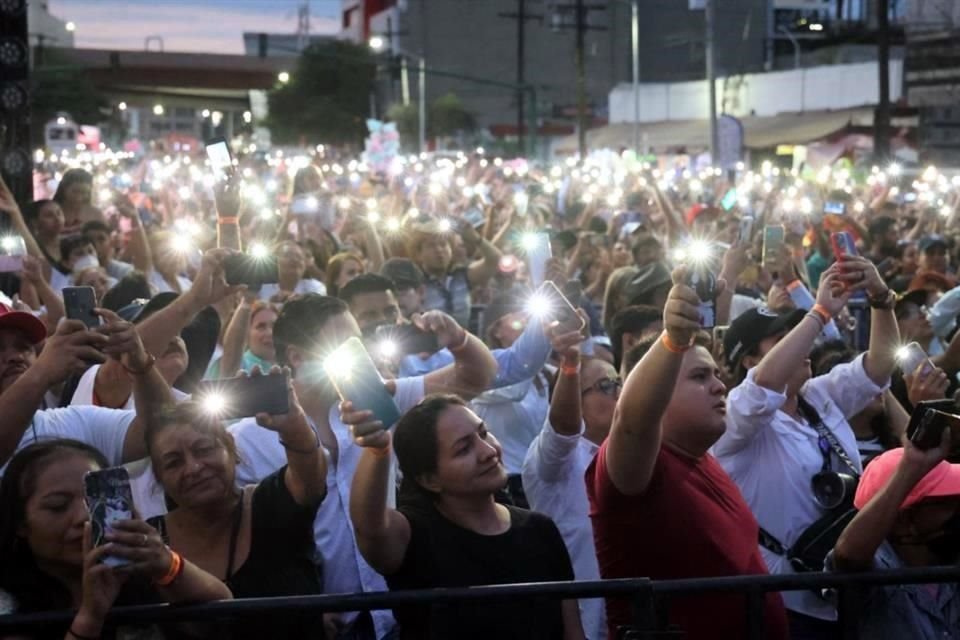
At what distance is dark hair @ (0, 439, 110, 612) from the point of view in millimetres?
3545

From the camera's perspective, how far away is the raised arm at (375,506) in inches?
135

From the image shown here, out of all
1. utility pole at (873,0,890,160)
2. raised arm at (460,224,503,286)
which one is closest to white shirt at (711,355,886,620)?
raised arm at (460,224,503,286)

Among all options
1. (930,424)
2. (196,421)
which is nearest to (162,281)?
(196,421)

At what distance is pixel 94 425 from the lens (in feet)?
15.0

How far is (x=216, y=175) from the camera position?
6.15 meters

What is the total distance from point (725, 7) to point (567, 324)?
54469 mm

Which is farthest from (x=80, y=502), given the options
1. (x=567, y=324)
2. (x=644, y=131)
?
(x=644, y=131)

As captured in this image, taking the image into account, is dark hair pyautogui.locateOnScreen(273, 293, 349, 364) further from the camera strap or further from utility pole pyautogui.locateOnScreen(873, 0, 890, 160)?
utility pole pyautogui.locateOnScreen(873, 0, 890, 160)

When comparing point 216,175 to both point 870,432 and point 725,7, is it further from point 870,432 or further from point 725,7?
point 725,7

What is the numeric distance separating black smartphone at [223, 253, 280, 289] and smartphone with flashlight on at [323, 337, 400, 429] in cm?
198

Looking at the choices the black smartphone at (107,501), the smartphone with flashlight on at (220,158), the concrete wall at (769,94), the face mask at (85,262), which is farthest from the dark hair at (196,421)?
the concrete wall at (769,94)

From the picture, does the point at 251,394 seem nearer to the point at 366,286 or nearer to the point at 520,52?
the point at 366,286

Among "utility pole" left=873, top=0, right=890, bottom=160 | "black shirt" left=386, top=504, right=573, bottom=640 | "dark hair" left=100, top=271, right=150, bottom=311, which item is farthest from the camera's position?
"utility pole" left=873, top=0, right=890, bottom=160

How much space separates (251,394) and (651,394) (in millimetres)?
992
